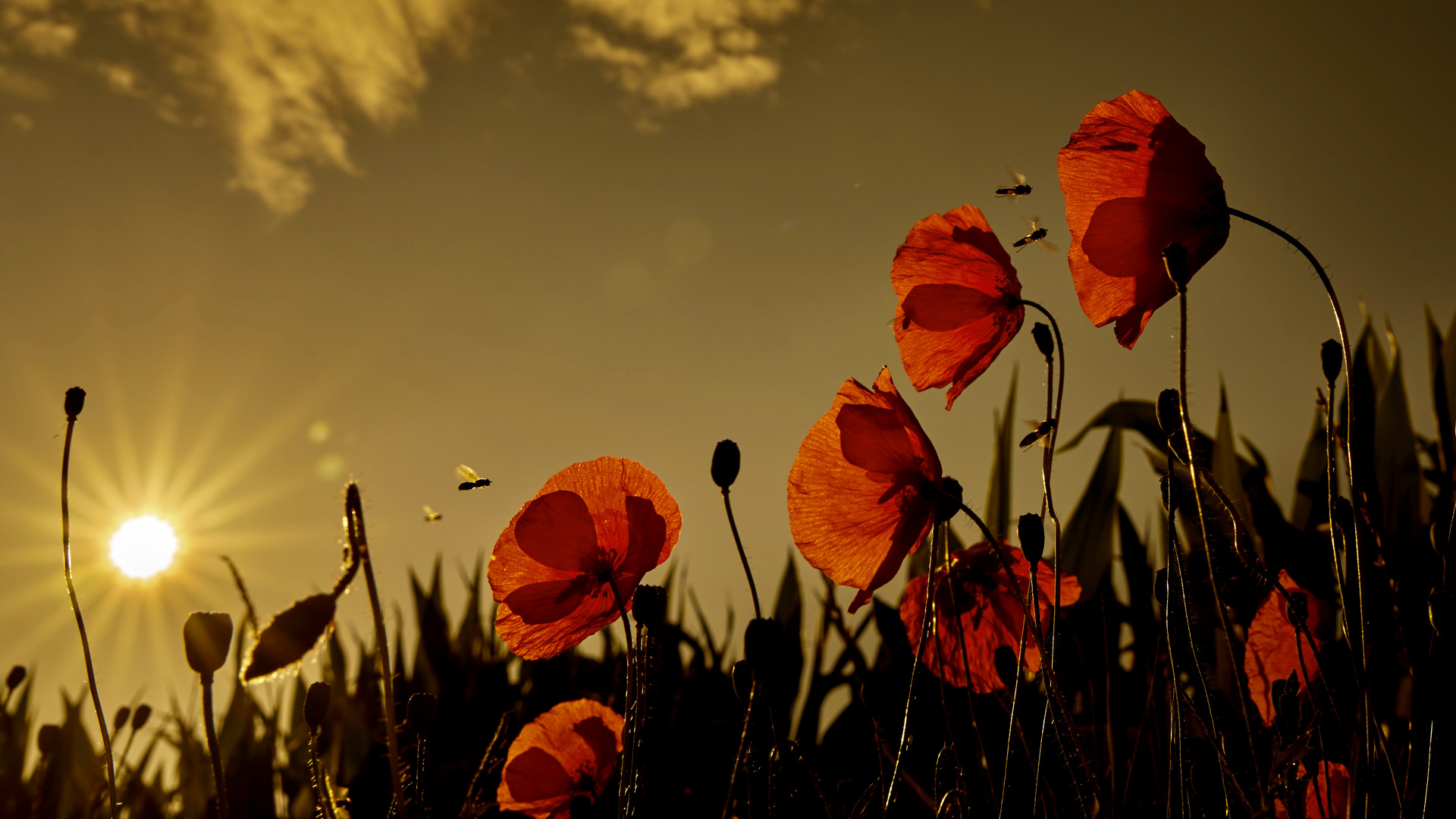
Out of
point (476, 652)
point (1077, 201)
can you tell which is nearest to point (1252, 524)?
point (1077, 201)

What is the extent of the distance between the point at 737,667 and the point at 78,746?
2.67 m

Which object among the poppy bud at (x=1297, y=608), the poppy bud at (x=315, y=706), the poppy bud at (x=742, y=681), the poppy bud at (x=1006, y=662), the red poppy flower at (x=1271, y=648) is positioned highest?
the poppy bud at (x=315, y=706)

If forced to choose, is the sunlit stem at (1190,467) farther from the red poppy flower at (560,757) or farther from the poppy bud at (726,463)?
the red poppy flower at (560,757)

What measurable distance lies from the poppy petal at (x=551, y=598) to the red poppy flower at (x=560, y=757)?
362 millimetres

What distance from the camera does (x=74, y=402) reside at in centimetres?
101

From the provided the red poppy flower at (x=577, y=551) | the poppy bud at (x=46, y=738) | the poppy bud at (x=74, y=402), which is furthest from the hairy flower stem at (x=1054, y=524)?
the poppy bud at (x=46, y=738)

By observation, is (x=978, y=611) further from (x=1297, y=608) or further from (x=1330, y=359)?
(x=1330, y=359)

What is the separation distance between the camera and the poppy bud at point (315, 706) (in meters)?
0.93

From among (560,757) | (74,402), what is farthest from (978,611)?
(74,402)

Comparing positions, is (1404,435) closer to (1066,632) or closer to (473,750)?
(1066,632)

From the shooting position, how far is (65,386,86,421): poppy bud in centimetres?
100

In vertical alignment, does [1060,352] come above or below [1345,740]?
above

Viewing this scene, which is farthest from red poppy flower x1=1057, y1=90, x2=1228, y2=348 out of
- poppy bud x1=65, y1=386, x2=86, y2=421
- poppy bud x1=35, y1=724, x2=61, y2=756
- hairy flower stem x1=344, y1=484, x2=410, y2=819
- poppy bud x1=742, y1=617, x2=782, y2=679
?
poppy bud x1=35, y1=724, x2=61, y2=756

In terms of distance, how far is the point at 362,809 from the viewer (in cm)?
207
